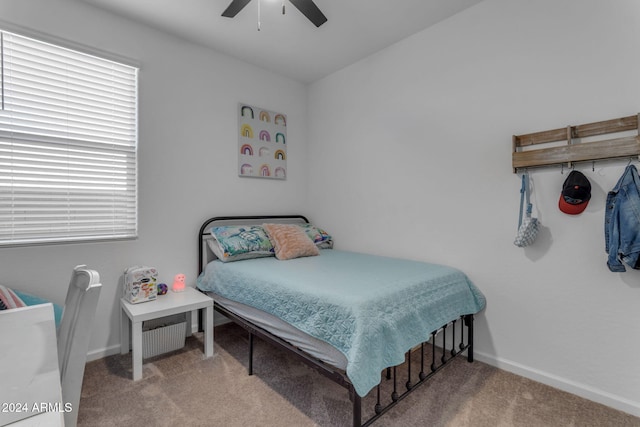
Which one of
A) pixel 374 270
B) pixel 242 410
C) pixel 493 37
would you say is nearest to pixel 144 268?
pixel 242 410

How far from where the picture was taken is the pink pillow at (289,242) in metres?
2.82

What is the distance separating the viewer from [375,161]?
10.2ft

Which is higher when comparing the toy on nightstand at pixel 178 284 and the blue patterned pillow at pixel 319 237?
the blue patterned pillow at pixel 319 237

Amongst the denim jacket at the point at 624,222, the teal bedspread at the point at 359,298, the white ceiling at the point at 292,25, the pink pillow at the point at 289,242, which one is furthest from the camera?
the pink pillow at the point at 289,242

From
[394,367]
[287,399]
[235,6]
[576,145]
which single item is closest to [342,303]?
[394,367]

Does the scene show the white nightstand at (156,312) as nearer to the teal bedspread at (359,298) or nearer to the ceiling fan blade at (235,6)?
the teal bedspread at (359,298)

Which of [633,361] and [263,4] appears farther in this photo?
[263,4]

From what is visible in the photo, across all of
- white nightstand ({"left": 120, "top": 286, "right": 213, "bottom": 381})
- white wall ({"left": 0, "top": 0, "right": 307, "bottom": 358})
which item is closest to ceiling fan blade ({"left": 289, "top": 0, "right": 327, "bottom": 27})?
white wall ({"left": 0, "top": 0, "right": 307, "bottom": 358})

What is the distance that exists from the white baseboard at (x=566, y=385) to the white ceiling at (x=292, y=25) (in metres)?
2.66

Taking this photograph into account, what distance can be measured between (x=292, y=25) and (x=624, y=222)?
2646 mm

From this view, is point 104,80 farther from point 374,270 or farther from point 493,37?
point 493,37

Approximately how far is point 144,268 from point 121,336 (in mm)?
577

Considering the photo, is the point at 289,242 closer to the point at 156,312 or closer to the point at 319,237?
the point at 319,237

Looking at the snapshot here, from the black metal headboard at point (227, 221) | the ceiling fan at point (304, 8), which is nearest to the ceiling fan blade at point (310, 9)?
the ceiling fan at point (304, 8)
